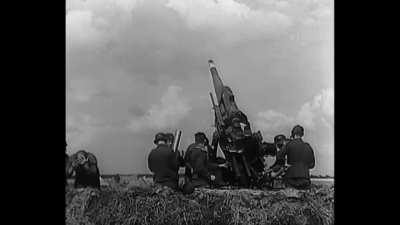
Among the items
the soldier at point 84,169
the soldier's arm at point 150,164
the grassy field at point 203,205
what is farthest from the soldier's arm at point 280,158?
the soldier at point 84,169

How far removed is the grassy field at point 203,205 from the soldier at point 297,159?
53 millimetres

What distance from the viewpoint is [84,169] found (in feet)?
10.8

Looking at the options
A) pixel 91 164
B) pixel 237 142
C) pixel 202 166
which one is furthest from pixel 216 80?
pixel 91 164

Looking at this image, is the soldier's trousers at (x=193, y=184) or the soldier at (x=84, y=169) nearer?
the soldier at (x=84, y=169)

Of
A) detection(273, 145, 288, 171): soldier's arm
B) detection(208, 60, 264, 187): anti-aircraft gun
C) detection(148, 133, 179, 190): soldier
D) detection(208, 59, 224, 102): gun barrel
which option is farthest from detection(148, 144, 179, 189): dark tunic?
detection(273, 145, 288, 171): soldier's arm

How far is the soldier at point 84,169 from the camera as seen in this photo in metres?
3.28

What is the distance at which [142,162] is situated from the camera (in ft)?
10.9

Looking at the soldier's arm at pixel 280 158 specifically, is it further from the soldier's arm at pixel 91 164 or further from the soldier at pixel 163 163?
the soldier's arm at pixel 91 164

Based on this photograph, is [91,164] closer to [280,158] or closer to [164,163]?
[164,163]

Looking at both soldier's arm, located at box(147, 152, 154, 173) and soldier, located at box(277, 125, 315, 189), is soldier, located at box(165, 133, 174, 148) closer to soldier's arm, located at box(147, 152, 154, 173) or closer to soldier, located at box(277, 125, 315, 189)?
soldier's arm, located at box(147, 152, 154, 173)

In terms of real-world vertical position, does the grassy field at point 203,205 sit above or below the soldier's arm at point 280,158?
below
